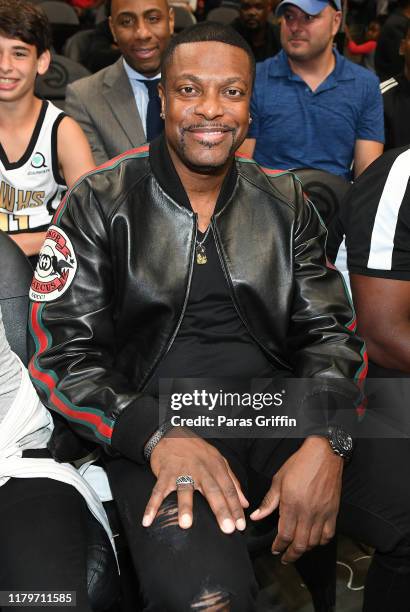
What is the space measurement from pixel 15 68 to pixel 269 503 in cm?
162

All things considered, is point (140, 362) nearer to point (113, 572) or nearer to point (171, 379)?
point (171, 379)

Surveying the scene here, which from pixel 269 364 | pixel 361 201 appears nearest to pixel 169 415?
pixel 269 364

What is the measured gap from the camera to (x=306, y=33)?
3.06 meters

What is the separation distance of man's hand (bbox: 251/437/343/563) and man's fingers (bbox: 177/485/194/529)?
0.16 metres

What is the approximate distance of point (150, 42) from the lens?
307cm

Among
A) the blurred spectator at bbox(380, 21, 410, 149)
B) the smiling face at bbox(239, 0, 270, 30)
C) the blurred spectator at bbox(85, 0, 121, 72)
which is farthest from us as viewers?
the smiling face at bbox(239, 0, 270, 30)

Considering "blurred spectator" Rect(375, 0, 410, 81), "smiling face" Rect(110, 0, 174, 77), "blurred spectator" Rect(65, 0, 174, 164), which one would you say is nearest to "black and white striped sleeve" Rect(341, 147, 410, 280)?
"blurred spectator" Rect(65, 0, 174, 164)

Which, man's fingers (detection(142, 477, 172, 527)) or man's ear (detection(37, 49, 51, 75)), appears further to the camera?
man's ear (detection(37, 49, 51, 75))

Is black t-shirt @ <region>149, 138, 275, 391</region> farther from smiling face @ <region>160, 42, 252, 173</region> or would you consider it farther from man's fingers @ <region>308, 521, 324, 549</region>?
man's fingers @ <region>308, 521, 324, 549</region>

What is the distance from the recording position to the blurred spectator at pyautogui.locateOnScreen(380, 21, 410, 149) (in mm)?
3350

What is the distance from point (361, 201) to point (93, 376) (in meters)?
0.78

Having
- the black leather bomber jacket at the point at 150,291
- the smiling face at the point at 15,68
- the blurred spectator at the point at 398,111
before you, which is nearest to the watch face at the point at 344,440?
the black leather bomber jacket at the point at 150,291

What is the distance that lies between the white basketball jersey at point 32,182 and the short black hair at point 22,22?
26 centimetres

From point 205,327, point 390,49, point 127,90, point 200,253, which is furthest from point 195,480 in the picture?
point 390,49
